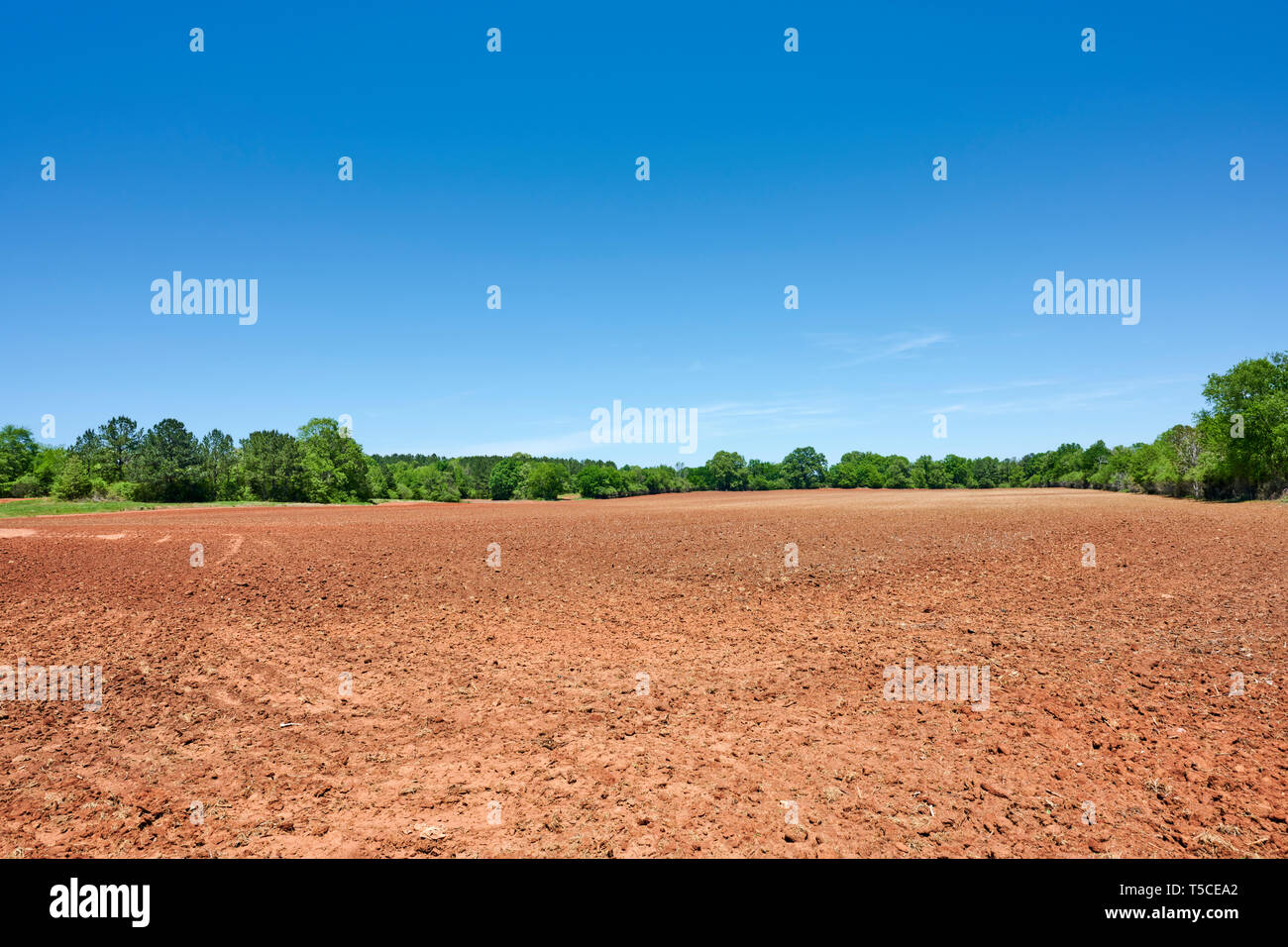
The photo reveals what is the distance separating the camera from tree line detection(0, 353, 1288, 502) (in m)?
51.9

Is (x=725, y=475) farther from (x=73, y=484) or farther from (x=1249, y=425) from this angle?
(x=73, y=484)

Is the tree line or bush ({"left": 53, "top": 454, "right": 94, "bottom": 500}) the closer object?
the tree line

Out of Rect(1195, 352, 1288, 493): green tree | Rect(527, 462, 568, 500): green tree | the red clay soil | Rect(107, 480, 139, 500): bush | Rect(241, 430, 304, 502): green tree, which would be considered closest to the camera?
the red clay soil

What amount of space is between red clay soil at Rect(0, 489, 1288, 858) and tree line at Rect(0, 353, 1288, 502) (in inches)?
2042

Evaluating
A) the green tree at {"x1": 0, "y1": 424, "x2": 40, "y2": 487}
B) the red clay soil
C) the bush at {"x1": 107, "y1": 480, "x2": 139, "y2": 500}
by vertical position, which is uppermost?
the green tree at {"x1": 0, "y1": 424, "x2": 40, "y2": 487}

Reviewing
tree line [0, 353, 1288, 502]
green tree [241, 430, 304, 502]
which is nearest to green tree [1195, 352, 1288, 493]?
tree line [0, 353, 1288, 502]

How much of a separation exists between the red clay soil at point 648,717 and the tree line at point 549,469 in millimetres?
51871

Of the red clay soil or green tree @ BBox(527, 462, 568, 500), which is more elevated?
green tree @ BBox(527, 462, 568, 500)

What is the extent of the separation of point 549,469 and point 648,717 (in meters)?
113

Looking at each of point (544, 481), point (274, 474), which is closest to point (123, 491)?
point (274, 474)

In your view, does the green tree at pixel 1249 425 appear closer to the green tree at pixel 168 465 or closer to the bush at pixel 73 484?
the green tree at pixel 168 465

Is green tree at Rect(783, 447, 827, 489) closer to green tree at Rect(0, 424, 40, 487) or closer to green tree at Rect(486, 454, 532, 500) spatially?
green tree at Rect(486, 454, 532, 500)

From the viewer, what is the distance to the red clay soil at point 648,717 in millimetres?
5512
